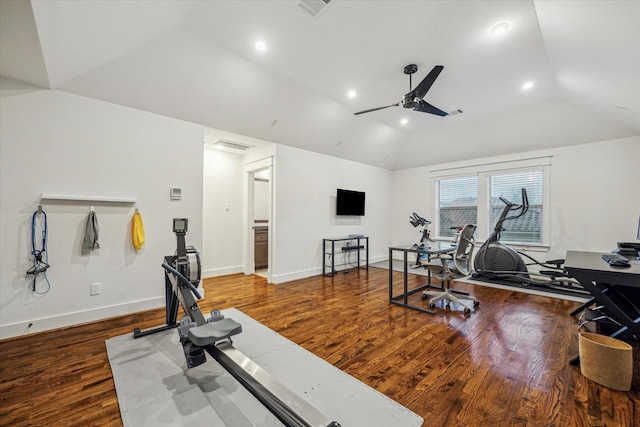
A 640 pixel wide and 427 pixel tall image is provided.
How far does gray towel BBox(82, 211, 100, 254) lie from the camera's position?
9.63 ft

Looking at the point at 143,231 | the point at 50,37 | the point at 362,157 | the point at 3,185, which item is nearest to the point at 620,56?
the point at 362,157

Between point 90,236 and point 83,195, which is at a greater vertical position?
point 83,195

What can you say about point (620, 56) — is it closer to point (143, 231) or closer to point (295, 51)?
Result: point (295, 51)

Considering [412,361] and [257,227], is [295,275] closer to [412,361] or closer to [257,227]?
[257,227]

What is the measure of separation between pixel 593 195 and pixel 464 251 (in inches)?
131

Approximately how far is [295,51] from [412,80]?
1748mm

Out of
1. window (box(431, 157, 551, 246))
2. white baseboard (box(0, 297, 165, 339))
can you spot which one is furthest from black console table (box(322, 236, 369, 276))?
white baseboard (box(0, 297, 165, 339))

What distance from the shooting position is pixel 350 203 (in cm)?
597

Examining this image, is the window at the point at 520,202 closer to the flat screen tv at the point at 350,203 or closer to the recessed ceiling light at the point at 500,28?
the flat screen tv at the point at 350,203

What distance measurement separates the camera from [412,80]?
3.73 meters

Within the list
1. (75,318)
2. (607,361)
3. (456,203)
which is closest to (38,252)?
(75,318)

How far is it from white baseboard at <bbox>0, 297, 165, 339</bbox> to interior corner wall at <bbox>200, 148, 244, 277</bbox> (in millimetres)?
1640

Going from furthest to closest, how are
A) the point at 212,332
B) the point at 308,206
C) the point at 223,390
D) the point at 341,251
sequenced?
the point at 341,251 < the point at 308,206 < the point at 223,390 < the point at 212,332

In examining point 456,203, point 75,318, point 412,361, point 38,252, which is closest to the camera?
point 412,361
